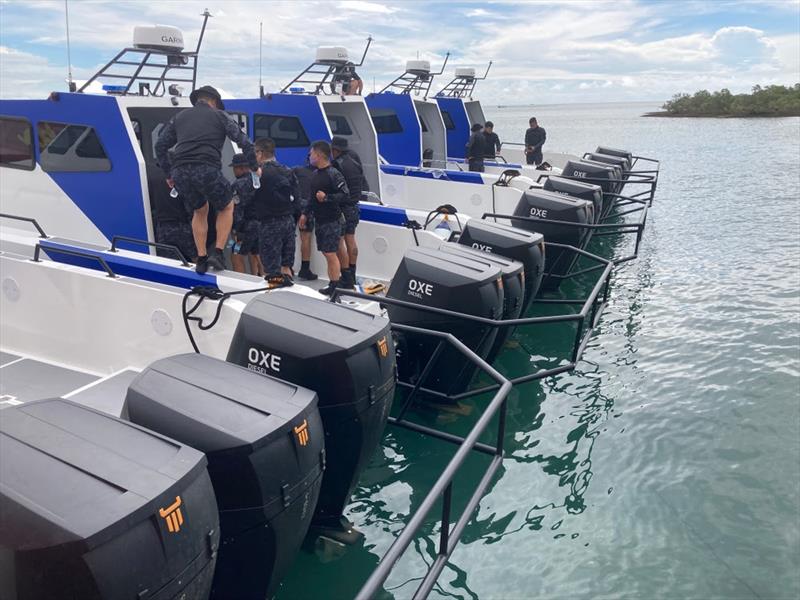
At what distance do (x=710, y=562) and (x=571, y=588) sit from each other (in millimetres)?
832

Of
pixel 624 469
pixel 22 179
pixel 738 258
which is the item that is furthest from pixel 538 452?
pixel 738 258

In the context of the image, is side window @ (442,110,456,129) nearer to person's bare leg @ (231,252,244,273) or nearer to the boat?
the boat

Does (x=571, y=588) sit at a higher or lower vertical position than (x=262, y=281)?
lower

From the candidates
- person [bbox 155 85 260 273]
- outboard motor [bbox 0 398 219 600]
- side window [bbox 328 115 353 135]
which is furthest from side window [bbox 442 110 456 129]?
outboard motor [bbox 0 398 219 600]

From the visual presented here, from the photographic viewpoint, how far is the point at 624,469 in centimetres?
441

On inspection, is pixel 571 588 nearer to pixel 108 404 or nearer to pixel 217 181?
pixel 108 404

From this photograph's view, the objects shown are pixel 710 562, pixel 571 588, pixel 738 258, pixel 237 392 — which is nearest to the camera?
pixel 237 392

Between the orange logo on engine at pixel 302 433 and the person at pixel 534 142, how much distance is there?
532 inches

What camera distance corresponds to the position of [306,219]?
6.13m

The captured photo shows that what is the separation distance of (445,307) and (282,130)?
4339mm

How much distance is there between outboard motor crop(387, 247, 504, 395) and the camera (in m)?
4.33

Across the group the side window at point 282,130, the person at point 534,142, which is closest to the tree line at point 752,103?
the person at point 534,142

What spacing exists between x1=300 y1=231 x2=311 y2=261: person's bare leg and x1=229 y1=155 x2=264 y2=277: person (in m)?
0.54

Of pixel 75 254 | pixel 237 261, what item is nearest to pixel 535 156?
pixel 237 261
